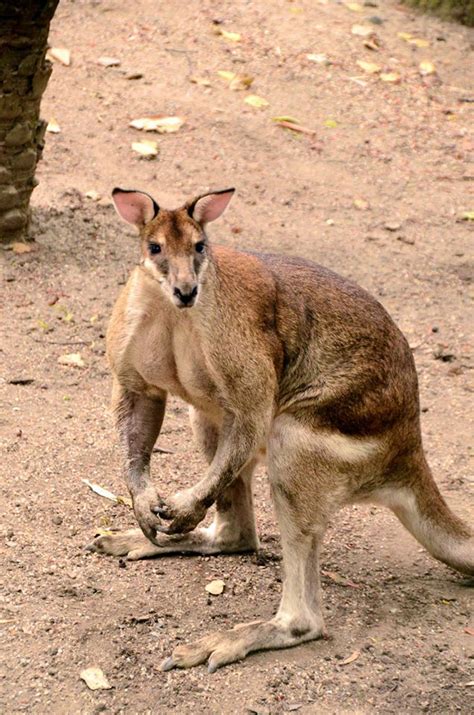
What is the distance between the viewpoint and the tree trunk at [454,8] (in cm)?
1068

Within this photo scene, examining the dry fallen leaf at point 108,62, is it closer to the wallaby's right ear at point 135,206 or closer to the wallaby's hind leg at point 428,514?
the wallaby's right ear at point 135,206

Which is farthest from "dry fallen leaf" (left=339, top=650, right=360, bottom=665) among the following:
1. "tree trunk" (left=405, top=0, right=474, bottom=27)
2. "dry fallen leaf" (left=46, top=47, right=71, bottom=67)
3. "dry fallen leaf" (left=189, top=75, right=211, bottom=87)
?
"tree trunk" (left=405, top=0, right=474, bottom=27)

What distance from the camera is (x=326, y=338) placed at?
4281mm

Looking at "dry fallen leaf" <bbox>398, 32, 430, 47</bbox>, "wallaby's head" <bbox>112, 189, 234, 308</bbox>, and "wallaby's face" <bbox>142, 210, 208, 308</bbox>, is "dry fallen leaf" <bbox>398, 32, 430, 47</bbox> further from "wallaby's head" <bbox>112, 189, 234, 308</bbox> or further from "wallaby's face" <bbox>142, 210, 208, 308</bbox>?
"wallaby's face" <bbox>142, 210, 208, 308</bbox>

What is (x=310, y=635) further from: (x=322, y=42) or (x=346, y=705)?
(x=322, y=42)

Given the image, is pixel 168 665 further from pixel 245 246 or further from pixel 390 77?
pixel 390 77

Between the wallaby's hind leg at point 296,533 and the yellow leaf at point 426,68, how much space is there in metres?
6.37

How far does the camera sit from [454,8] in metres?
10.7

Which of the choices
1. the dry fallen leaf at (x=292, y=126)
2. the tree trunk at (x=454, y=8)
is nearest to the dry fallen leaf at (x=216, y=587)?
the dry fallen leaf at (x=292, y=126)

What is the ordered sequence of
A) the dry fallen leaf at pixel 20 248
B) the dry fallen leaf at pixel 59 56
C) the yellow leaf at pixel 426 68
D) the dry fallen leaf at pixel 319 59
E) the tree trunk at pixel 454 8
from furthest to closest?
1. the tree trunk at pixel 454 8
2. the yellow leaf at pixel 426 68
3. the dry fallen leaf at pixel 319 59
4. the dry fallen leaf at pixel 59 56
5. the dry fallen leaf at pixel 20 248

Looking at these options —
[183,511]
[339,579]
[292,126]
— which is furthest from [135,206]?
[292,126]

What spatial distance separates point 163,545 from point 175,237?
4.50ft

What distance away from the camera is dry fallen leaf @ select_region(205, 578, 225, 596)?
4410mm

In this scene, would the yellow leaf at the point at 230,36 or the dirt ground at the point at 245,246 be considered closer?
the dirt ground at the point at 245,246
